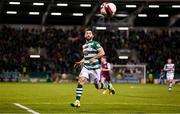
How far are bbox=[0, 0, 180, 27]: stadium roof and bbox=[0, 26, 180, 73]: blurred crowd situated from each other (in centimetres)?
157

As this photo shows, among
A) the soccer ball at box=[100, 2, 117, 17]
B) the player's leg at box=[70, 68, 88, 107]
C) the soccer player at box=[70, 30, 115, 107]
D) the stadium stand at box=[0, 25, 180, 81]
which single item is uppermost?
the soccer ball at box=[100, 2, 117, 17]

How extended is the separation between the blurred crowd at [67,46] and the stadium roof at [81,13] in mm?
1572

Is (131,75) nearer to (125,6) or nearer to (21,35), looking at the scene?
(125,6)

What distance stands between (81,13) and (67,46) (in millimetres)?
5621

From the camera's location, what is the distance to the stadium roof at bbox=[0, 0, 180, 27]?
2151 inches

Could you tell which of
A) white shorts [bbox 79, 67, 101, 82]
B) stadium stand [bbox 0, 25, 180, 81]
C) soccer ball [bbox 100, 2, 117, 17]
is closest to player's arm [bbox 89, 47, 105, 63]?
white shorts [bbox 79, 67, 101, 82]

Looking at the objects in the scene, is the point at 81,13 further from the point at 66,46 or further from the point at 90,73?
the point at 90,73

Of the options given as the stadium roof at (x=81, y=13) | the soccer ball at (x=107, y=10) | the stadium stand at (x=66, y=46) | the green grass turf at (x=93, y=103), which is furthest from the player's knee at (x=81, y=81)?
the stadium roof at (x=81, y=13)

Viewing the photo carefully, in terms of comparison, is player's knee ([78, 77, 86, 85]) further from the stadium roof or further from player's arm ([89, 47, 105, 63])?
the stadium roof

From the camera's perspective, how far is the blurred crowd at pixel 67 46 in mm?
53250

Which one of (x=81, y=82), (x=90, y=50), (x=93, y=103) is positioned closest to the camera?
(x=81, y=82)

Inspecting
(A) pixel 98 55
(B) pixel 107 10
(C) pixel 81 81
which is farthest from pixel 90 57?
(B) pixel 107 10

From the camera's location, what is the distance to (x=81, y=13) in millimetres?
60375

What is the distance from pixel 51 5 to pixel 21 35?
17.7 ft
